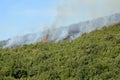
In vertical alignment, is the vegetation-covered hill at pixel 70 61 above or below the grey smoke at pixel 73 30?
below

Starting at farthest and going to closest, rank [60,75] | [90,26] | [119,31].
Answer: [90,26] → [119,31] → [60,75]

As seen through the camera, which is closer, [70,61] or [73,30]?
[70,61]

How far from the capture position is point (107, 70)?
36.2 meters

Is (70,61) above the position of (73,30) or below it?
below

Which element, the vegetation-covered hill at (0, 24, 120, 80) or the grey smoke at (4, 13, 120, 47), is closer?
the vegetation-covered hill at (0, 24, 120, 80)

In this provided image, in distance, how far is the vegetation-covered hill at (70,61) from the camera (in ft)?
119

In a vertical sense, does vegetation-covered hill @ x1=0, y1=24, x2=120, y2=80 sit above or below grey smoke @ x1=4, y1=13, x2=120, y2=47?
below

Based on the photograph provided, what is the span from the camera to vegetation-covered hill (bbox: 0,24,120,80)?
36.4 metres

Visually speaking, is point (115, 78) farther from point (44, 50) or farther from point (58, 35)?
point (58, 35)

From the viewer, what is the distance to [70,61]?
39656 mm

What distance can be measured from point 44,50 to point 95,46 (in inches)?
285

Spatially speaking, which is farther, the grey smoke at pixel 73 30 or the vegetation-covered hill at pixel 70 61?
the grey smoke at pixel 73 30

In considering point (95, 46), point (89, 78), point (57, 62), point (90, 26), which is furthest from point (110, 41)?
point (90, 26)

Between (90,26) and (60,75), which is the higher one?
(90,26)
